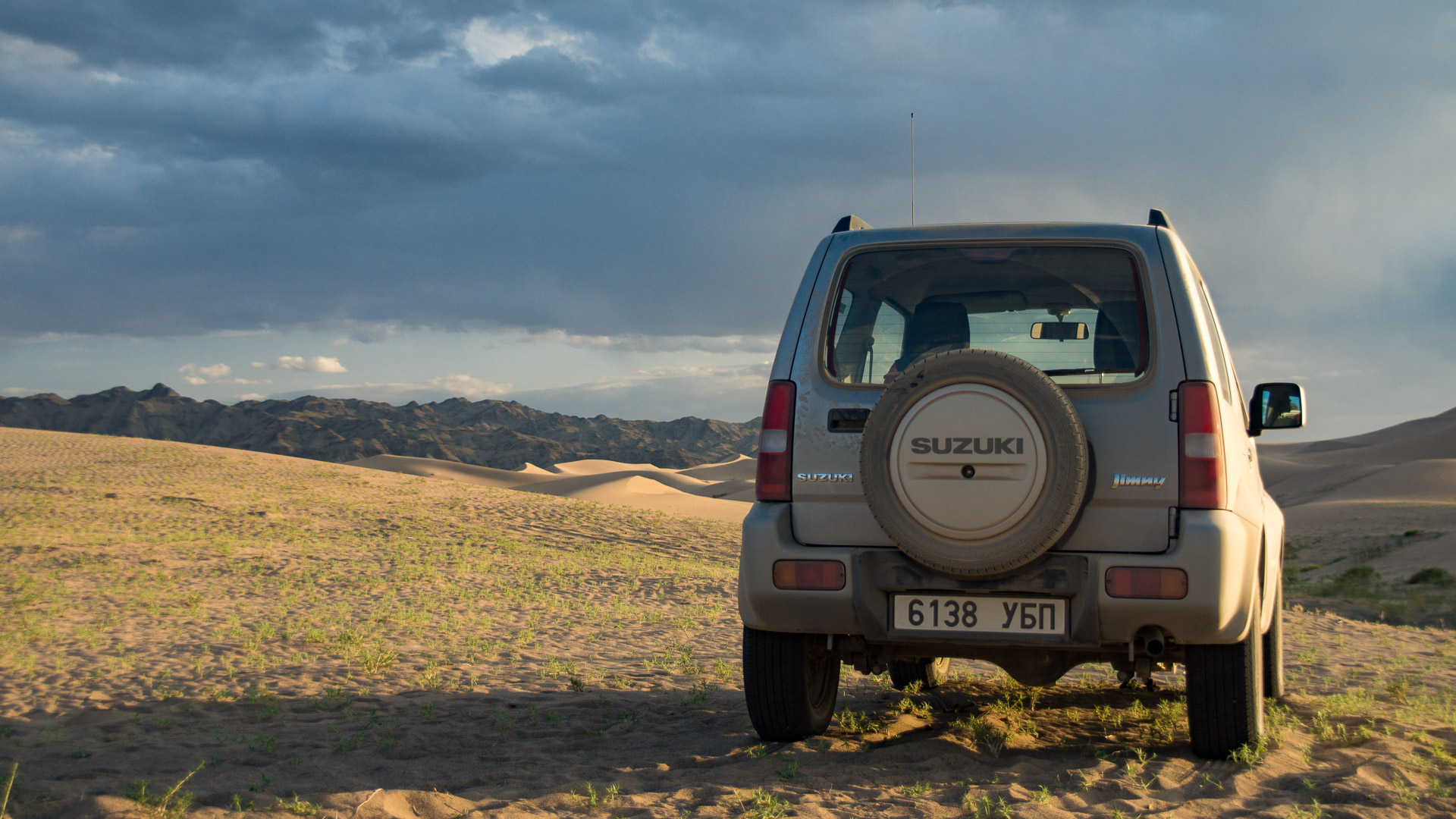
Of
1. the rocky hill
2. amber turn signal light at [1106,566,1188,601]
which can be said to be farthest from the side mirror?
the rocky hill

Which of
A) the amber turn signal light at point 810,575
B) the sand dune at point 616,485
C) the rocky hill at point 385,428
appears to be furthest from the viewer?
the rocky hill at point 385,428

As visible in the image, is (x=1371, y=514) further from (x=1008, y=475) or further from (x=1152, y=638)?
(x=1008, y=475)

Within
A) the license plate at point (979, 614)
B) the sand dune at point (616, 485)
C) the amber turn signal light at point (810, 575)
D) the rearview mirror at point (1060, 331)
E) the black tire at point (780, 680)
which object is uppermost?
the rearview mirror at point (1060, 331)

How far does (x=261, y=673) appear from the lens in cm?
677

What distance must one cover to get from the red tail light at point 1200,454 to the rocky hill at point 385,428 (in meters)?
108

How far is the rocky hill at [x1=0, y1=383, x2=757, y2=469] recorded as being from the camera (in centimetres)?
12388

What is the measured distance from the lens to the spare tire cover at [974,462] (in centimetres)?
350

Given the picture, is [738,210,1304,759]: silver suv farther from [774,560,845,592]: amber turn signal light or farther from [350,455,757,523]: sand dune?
[350,455,757,523]: sand dune

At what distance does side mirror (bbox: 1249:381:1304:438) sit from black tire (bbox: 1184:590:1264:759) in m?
1.23

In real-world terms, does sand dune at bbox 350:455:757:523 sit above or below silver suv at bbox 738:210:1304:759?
below

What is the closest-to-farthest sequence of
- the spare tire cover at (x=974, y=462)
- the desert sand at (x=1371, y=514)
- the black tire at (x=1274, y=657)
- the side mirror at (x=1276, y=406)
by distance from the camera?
1. the spare tire cover at (x=974, y=462)
2. the side mirror at (x=1276, y=406)
3. the black tire at (x=1274, y=657)
4. the desert sand at (x=1371, y=514)

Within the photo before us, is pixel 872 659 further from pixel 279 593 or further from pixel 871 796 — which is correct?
pixel 279 593

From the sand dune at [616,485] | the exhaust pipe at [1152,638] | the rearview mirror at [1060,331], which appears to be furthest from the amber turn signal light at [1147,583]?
the sand dune at [616,485]

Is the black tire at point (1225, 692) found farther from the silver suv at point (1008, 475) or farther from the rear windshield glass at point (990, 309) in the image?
the rear windshield glass at point (990, 309)
